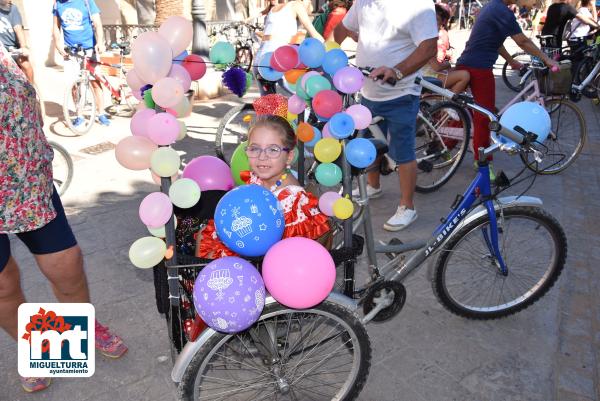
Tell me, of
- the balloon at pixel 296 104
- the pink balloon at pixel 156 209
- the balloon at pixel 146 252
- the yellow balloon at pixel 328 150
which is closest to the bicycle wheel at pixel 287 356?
the balloon at pixel 146 252

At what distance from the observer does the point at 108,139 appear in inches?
231

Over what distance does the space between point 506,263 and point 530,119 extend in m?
1.04

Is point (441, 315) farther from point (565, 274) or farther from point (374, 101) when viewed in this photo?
point (374, 101)

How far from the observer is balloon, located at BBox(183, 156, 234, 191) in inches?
87.3

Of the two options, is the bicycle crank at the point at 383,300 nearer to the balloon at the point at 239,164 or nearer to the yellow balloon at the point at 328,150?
the yellow balloon at the point at 328,150

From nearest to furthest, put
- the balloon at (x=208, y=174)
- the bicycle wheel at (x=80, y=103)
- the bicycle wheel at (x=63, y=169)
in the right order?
the balloon at (x=208, y=174) < the bicycle wheel at (x=63, y=169) < the bicycle wheel at (x=80, y=103)

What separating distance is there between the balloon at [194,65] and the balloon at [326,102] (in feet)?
1.70

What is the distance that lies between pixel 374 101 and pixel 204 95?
535cm

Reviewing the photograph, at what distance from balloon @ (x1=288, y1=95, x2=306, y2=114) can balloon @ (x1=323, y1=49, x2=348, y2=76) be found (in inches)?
9.4

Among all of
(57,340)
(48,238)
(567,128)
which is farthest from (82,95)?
(567,128)

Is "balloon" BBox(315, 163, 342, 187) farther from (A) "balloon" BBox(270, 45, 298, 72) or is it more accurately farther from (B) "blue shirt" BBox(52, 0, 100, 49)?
(B) "blue shirt" BBox(52, 0, 100, 49)

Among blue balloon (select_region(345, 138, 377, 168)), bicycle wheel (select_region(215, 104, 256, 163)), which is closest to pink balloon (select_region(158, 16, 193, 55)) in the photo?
blue balloon (select_region(345, 138, 377, 168))

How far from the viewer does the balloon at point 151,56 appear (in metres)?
1.52

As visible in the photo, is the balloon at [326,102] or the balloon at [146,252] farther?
the balloon at [326,102]
